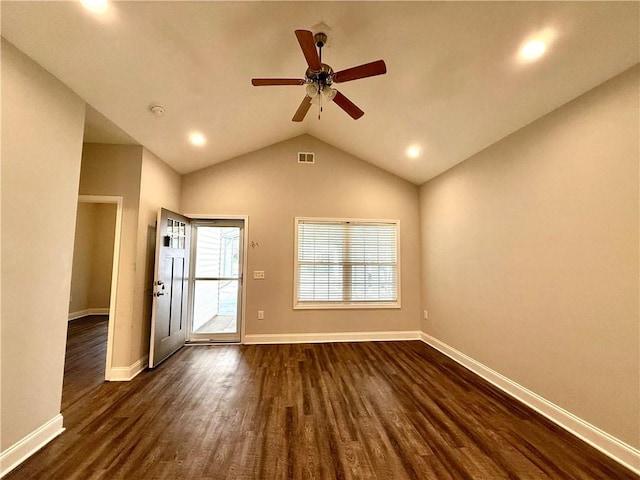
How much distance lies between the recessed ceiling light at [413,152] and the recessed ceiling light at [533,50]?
5.81ft

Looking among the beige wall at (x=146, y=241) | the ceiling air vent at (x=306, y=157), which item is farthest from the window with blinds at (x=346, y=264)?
the beige wall at (x=146, y=241)

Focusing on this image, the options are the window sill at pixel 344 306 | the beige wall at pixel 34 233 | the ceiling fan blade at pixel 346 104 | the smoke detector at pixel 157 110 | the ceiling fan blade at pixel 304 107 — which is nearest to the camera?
the beige wall at pixel 34 233

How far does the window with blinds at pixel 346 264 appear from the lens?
181 inches

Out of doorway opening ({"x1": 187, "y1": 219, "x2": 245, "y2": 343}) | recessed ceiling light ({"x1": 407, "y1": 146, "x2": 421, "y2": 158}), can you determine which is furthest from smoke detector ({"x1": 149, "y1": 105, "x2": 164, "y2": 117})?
recessed ceiling light ({"x1": 407, "y1": 146, "x2": 421, "y2": 158})

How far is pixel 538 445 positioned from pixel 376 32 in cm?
343

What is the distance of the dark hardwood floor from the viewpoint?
1777 millimetres

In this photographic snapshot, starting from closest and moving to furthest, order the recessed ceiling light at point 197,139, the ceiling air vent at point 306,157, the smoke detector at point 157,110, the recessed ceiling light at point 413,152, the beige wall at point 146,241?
the smoke detector at point 157,110
the beige wall at point 146,241
the recessed ceiling light at point 197,139
the recessed ceiling light at point 413,152
the ceiling air vent at point 306,157

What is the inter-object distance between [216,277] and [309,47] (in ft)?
12.4

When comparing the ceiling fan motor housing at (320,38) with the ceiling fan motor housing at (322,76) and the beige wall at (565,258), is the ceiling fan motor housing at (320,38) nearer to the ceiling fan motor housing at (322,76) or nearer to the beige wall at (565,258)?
the ceiling fan motor housing at (322,76)

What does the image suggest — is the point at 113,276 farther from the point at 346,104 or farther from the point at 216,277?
the point at 346,104

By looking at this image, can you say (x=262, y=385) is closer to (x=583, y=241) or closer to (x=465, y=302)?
(x=465, y=302)

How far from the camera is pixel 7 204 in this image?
5.71 ft

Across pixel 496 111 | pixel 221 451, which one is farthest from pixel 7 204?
pixel 496 111

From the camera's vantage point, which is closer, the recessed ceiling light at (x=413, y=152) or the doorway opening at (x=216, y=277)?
the recessed ceiling light at (x=413, y=152)
